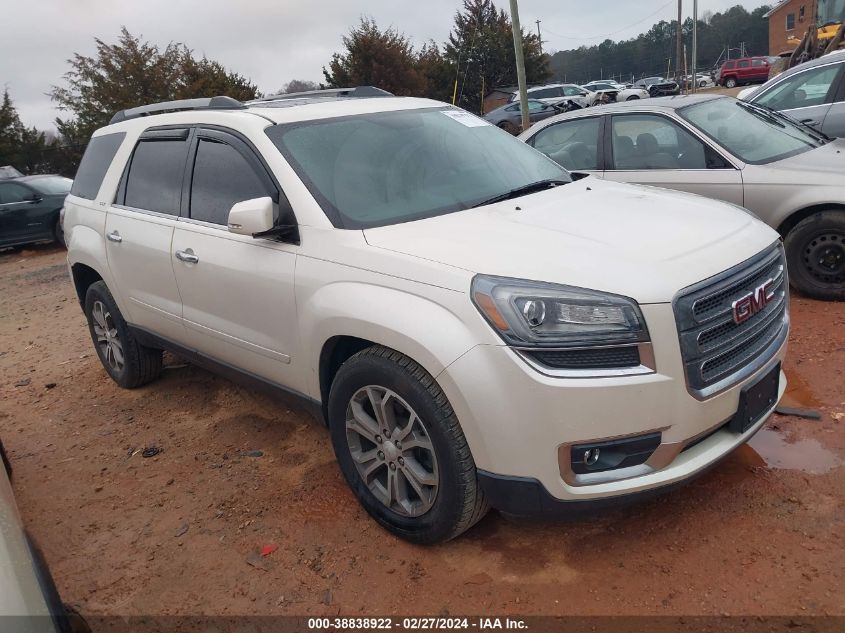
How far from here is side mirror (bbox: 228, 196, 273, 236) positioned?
9.81ft

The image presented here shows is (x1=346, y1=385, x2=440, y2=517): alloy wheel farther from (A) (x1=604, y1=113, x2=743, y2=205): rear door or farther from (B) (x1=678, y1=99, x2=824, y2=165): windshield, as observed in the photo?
(B) (x1=678, y1=99, x2=824, y2=165): windshield

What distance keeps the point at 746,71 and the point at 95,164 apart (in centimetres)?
4034

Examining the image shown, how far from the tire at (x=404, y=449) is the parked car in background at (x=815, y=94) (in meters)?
6.65

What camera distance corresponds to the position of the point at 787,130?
585 centimetres

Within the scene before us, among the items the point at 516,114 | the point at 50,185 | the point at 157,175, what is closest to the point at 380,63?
the point at 516,114

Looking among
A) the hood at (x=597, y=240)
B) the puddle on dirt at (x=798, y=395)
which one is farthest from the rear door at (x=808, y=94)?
the hood at (x=597, y=240)

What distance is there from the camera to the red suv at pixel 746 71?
37.3m

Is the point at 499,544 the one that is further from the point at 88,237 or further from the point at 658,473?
the point at 88,237

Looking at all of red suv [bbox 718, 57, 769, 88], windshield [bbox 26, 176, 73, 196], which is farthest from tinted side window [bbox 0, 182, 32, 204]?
red suv [bbox 718, 57, 769, 88]

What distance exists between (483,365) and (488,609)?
92 centimetres

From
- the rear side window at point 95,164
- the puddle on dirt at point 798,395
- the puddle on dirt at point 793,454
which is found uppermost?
the rear side window at point 95,164


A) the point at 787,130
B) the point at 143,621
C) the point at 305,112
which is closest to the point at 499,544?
the point at 143,621

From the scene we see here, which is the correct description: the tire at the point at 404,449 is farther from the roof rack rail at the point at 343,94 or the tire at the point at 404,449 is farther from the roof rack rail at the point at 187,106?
the roof rack rail at the point at 343,94

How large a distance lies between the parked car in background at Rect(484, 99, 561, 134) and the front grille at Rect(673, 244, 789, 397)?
2064 cm
